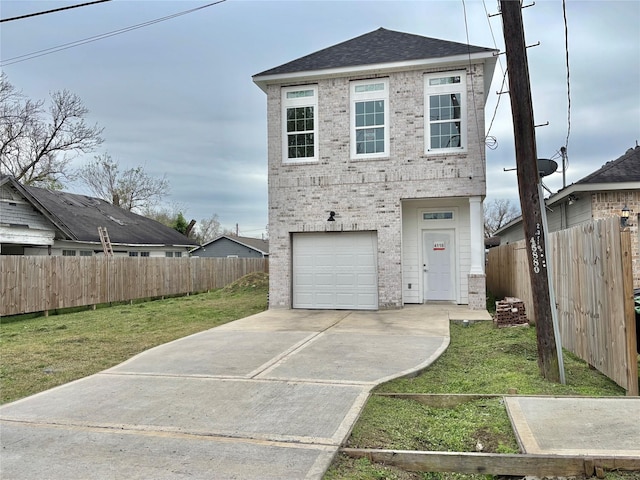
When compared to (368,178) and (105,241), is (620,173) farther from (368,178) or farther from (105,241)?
(105,241)

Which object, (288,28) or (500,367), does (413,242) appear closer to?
(288,28)

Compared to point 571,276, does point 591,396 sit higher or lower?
lower

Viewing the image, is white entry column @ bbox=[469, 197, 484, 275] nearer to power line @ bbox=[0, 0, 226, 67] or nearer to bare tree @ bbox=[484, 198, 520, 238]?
power line @ bbox=[0, 0, 226, 67]

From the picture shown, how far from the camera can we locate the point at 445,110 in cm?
1355

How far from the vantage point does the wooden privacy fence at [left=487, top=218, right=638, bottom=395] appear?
5.15 m

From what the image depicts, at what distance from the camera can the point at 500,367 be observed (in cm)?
680

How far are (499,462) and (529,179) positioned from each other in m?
3.57

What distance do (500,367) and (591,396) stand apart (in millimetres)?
1652

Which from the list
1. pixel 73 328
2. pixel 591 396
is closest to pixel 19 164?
pixel 73 328

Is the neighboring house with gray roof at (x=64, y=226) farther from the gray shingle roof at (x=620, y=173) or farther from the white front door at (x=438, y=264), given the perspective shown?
the gray shingle roof at (x=620, y=173)

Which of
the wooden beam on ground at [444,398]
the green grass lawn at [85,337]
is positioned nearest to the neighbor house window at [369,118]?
the green grass lawn at [85,337]

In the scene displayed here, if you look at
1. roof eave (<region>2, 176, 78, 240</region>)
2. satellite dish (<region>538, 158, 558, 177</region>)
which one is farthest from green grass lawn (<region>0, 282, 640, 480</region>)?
roof eave (<region>2, 176, 78, 240</region>)

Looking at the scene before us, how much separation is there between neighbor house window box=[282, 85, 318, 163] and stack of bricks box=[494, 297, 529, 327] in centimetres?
674

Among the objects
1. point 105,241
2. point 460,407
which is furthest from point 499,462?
point 105,241
